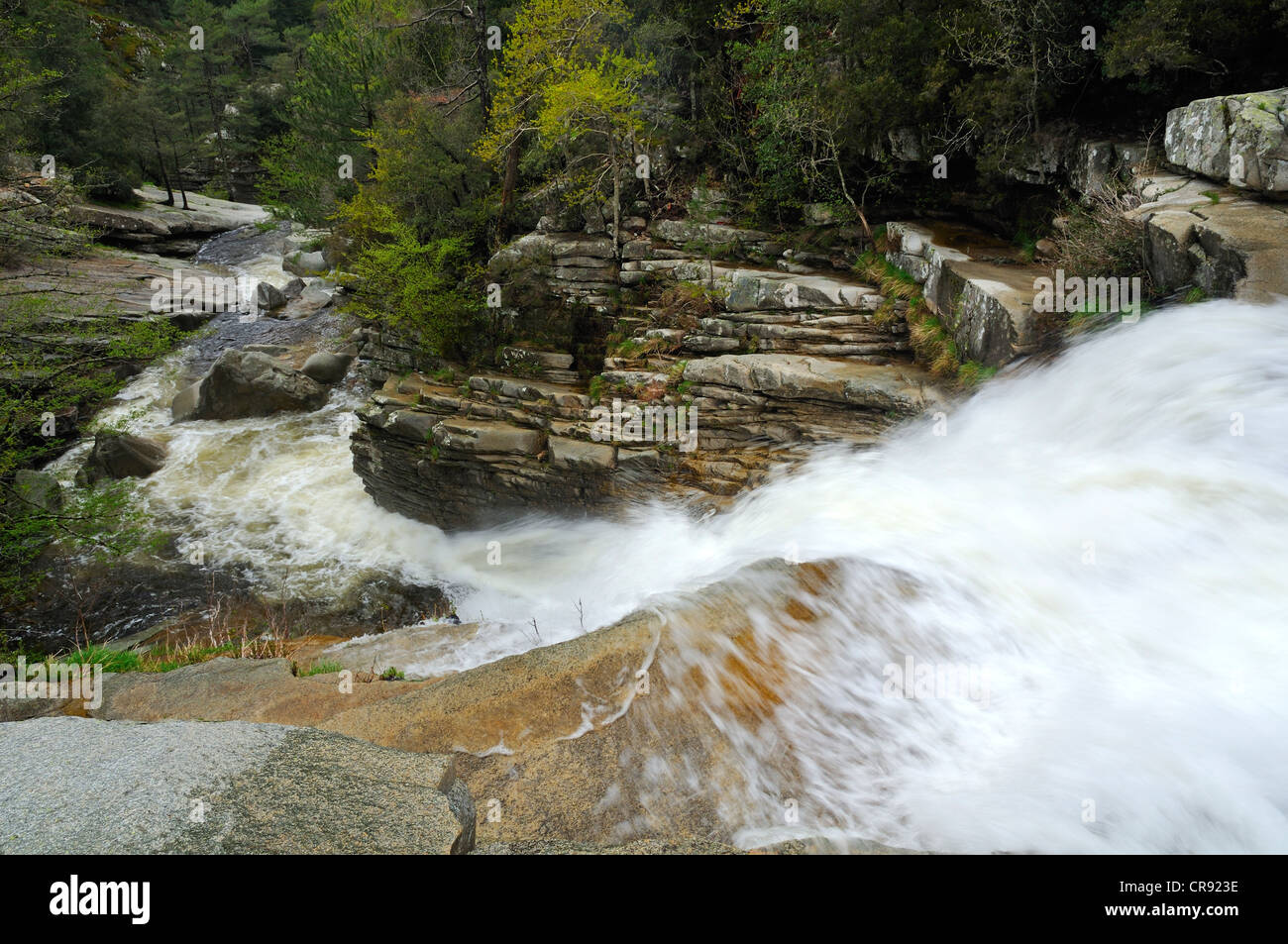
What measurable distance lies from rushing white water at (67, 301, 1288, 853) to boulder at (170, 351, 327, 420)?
15.5 meters

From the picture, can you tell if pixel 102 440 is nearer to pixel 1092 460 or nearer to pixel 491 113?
pixel 491 113

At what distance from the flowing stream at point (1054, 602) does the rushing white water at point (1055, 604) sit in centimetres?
2

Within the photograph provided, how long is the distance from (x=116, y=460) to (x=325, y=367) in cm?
688

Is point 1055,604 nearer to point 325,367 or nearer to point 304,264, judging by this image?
point 325,367

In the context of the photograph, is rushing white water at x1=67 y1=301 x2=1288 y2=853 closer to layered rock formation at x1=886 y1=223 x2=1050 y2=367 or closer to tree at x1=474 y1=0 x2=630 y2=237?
layered rock formation at x1=886 y1=223 x2=1050 y2=367

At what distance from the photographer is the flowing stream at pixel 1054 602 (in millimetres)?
3926

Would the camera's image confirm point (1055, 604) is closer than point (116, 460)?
Yes

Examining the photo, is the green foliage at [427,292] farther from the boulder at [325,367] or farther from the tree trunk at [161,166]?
the tree trunk at [161,166]

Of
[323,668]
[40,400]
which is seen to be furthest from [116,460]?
[323,668]

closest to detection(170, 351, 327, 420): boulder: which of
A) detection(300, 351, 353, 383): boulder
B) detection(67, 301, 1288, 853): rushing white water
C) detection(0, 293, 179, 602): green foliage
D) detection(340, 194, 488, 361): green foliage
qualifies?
detection(300, 351, 353, 383): boulder

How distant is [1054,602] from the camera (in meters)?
5.80

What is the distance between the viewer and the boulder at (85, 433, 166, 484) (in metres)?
17.4

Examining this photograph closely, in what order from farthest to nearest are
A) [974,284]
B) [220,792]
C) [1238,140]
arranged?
1. [974,284]
2. [1238,140]
3. [220,792]
